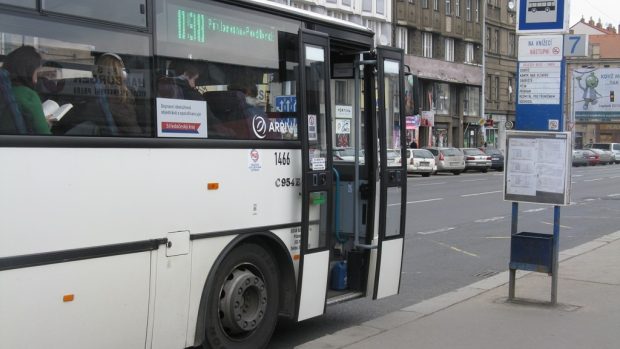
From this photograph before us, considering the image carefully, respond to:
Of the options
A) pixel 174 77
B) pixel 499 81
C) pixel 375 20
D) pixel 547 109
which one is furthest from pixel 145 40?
pixel 499 81

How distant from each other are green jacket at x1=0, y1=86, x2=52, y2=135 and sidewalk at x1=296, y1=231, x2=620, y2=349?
9.37 feet

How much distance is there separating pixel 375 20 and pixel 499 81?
74.0 ft

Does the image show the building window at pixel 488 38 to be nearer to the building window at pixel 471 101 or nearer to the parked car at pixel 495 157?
the building window at pixel 471 101

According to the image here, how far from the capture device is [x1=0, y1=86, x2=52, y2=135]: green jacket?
Result: 13.4 feet

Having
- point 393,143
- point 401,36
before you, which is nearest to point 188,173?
point 393,143

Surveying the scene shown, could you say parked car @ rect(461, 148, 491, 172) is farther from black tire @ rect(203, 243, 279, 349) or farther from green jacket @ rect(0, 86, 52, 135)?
green jacket @ rect(0, 86, 52, 135)

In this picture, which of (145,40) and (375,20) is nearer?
(145,40)

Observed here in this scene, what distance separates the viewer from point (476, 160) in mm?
42438

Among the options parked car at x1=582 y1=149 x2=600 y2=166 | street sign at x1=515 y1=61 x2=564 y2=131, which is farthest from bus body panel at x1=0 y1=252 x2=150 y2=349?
parked car at x1=582 y1=149 x2=600 y2=166

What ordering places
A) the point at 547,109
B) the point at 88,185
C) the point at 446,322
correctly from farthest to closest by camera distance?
1. the point at 547,109
2. the point at 446,322
3. the point at 88,185

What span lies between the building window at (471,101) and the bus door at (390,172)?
56.1 m

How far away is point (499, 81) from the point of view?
67.8 m

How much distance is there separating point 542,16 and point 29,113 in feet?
17.9

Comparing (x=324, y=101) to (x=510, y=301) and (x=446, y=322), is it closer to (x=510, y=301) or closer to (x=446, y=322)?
(x=446, y=322)
